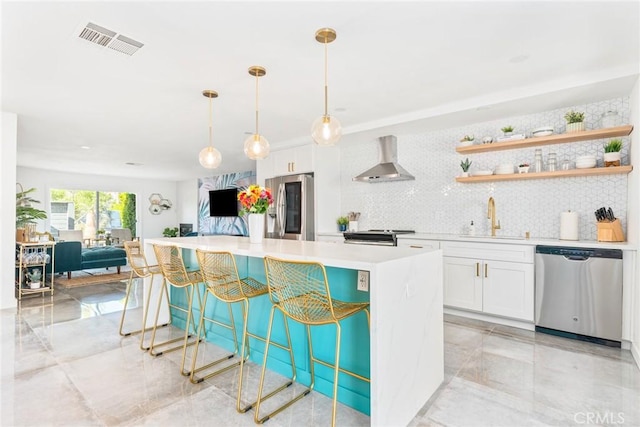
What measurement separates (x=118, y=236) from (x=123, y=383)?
26.8 ft

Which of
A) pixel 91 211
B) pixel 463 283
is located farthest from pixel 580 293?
pixel 91 211

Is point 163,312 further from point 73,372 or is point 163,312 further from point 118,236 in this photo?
point 118,236

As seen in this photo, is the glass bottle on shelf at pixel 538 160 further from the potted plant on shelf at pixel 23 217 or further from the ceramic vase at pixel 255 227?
the potted plant on shelf at pixel 23 217

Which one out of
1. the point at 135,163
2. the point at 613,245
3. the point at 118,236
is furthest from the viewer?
the point at 118,236

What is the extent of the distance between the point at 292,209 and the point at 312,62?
9.64 feet

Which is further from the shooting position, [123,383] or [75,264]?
[75,264]

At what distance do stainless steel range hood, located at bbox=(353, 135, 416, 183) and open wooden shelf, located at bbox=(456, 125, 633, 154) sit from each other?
0.80m

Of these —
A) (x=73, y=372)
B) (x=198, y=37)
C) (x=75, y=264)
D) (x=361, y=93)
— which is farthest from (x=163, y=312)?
(x=75, y=264)

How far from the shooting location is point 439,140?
4578mm

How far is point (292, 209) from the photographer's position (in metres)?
5.43

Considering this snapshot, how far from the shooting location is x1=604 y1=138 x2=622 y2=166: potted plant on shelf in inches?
126

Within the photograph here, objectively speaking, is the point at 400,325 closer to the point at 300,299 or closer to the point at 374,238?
the point at 300,299

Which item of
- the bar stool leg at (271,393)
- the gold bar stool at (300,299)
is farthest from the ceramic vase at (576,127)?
the bar stool leg at (271,393)

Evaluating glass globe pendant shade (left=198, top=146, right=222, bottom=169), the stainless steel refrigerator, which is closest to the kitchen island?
glass globe pendant shade (left=198, top=146, right=222, bottom=169)
